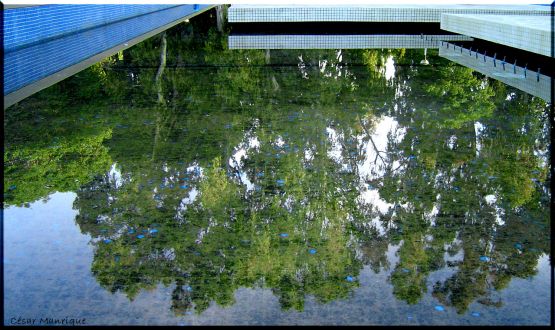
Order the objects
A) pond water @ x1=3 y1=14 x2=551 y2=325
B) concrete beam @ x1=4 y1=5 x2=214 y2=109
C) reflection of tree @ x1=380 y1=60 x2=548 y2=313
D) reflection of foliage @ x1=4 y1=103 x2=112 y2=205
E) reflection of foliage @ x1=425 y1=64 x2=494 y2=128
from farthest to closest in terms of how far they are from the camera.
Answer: concrete beam @ x1=4 y1=5 x2=214 y2=109 < reflection of foliage @ x1=425 y1=64 x2=494 y2=128 < reflection of foliage @ x1=4 y1=103 x2=112 y2=205 < reflection of tree @ x1=380 y1=60 x2=548 y2=313 < pond water @ x1=3 y1=14 x2=551 y2=325

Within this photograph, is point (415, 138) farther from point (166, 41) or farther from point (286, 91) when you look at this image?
point (166, 41)

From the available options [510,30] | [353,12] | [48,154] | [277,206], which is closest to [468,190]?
[277,206]

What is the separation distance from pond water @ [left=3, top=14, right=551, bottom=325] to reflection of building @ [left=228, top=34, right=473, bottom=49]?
3.27 metres

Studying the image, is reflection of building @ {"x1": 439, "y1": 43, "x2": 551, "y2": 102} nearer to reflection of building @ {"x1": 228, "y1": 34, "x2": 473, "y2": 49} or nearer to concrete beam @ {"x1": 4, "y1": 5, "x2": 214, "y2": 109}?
reflection of building @ {"x1": 228, "y1": 34, "x2": 473, "y2": 49}

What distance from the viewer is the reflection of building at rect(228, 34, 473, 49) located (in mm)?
9133

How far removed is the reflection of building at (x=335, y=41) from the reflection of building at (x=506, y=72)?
2.84 feet

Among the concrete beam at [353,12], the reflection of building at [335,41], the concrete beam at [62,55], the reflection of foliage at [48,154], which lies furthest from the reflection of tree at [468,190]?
the concrete beam at [353,12]

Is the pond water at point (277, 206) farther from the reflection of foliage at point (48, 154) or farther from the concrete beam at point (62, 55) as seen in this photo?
the concrete beam at point (62, 55)

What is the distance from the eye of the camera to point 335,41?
378 inches

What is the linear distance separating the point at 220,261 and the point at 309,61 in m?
5.47

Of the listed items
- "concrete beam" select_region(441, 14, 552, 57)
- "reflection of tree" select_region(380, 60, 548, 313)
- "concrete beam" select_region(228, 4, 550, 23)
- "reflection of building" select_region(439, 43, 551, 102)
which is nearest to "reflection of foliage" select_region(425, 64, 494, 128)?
"reflection of tree" select_region(380, 60, 548, 313)

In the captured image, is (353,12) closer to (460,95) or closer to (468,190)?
(460,95)

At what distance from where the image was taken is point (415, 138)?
4.38 meters

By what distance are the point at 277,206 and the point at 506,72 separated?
15.0 feet
